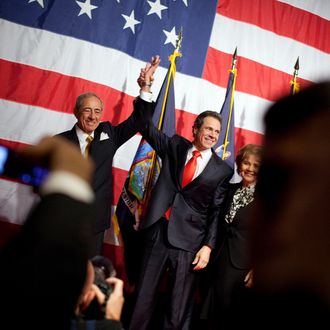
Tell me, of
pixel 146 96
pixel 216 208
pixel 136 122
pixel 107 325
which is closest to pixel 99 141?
pixel 136 122

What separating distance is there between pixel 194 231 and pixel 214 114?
74 cm

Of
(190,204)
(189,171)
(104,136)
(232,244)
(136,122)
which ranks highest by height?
(136,122)

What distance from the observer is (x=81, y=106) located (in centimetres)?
262

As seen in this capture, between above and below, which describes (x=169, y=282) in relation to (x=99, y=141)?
below

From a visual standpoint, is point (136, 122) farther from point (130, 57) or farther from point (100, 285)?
point (100, 285)

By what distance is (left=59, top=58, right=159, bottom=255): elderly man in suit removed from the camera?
2506 mm

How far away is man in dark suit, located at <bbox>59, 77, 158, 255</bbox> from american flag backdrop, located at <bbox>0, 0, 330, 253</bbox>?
0.58 meters

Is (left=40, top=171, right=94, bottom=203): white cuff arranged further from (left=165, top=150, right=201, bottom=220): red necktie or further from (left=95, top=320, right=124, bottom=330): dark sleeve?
(left=165, top=150, right=201, bottom=220): red necktie

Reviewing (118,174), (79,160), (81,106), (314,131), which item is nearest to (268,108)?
(314,131)

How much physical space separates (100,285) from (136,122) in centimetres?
179

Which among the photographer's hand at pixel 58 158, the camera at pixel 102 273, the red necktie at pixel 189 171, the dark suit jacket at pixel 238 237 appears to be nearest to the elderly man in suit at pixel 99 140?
the red necktie at pixel 189 171

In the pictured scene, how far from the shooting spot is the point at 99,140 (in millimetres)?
2574

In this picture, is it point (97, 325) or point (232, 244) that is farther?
point (232, 244)

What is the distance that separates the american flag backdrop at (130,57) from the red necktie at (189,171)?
83cm
